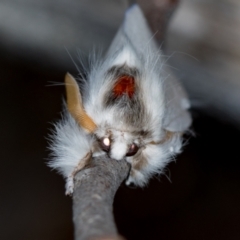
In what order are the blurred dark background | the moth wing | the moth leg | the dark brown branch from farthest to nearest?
the blurred dark background → the moth wing → the moth leg → the dark brown branch

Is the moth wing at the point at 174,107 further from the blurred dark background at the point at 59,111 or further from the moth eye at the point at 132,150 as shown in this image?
the blurred dark background at the point at 59,111

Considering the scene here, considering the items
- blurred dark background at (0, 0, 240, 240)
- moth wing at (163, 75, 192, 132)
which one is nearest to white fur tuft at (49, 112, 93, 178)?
moth wing at (163, 75, 192, 132)

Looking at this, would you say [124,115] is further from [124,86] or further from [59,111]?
[59,111]

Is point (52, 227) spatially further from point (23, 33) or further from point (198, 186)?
point (23, 33)

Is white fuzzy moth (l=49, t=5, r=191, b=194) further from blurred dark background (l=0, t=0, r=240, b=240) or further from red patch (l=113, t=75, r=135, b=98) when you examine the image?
blurred dark background (l=0, t=0, r=240, b=240)

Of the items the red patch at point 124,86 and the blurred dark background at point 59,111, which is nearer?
the red patch at point 124,86

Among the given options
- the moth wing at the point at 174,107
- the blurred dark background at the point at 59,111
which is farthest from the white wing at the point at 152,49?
the blurred dark background at the point at 59,111

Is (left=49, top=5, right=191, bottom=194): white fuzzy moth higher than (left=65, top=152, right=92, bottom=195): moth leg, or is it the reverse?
(left=49, top=5, right=191, bottom=194): white fuzzy moth
